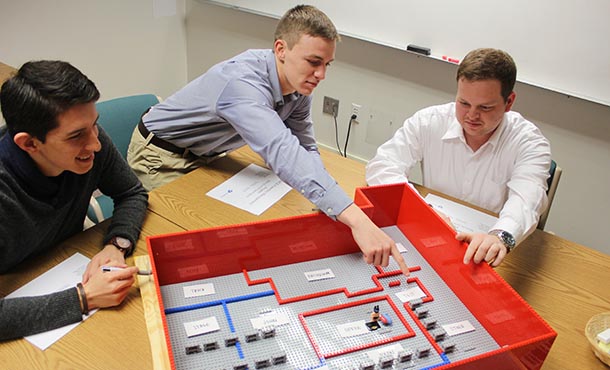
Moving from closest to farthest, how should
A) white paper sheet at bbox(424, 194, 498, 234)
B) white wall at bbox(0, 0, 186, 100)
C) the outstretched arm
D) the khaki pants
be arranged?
1. the outstretched arm
2. white paper sheet at bbox(424, 194, 498, 234)
3. the khaki pants
4. white wall at bbox(0, 0, 186, 100)

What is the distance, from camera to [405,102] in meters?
2.95

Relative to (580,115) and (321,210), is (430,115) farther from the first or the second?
(580,115)

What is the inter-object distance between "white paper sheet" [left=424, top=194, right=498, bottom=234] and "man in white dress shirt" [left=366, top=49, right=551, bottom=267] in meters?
0.06

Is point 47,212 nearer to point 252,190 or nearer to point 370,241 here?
point 252,190

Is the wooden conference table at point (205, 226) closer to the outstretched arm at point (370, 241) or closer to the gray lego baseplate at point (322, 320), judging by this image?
the gray lego baseplate at point (322, 320)

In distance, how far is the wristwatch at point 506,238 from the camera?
1369 millimetres

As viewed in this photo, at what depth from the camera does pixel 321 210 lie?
132 cm

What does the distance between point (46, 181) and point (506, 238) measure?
1248mm

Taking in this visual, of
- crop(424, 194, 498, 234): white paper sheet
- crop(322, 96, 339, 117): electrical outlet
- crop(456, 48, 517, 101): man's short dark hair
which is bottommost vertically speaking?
crop(322, 96, 339, 117): electrical outlet

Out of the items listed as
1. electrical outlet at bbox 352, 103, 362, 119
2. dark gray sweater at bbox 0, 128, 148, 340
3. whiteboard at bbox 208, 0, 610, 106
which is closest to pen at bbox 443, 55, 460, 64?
whiteboard at bbox 208, 0, 610, 106

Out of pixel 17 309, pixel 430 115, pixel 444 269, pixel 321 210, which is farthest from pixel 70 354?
pixel 430 115

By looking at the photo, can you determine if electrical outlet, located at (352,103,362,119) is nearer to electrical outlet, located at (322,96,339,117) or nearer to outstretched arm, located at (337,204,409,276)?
electrical outlet, located at (322,96,339,117)

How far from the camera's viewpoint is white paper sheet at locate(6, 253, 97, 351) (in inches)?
41.4

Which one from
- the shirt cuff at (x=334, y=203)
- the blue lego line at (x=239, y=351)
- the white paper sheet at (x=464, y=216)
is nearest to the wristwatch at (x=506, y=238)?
the white paper sheet at (x=464, y=216)
